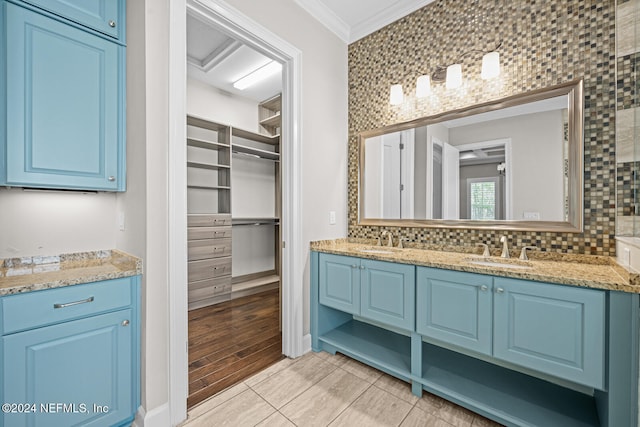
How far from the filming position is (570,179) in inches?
67.6

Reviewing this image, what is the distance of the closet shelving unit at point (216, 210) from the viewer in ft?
11.1

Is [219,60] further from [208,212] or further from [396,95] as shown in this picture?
[396,95]

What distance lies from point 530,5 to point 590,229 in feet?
4.94

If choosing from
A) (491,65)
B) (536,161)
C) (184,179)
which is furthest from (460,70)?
(184,179)

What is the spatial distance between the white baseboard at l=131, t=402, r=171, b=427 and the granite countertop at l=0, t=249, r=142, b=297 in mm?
736

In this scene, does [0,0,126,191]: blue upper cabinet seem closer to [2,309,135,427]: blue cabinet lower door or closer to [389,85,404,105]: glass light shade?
[2,309,135,427]: blue cabinet lower door

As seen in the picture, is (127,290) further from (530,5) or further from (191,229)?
(530,5)

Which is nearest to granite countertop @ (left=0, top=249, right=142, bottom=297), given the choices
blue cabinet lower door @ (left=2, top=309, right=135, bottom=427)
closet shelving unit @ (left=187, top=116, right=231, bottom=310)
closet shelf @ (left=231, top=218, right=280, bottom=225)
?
blue cabinet lower door @ (left=2, top=309, right=135, bottom=427)

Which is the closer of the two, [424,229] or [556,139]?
[556,139]

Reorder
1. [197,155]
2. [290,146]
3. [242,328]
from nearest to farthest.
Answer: [290,146] → [242,328] → [197,155]

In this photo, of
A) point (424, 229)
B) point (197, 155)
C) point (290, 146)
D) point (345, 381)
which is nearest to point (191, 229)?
point (197, 155)

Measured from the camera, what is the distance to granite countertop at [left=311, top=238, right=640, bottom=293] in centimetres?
125

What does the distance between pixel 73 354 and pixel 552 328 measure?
2.29 metres

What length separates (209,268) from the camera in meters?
3.48
